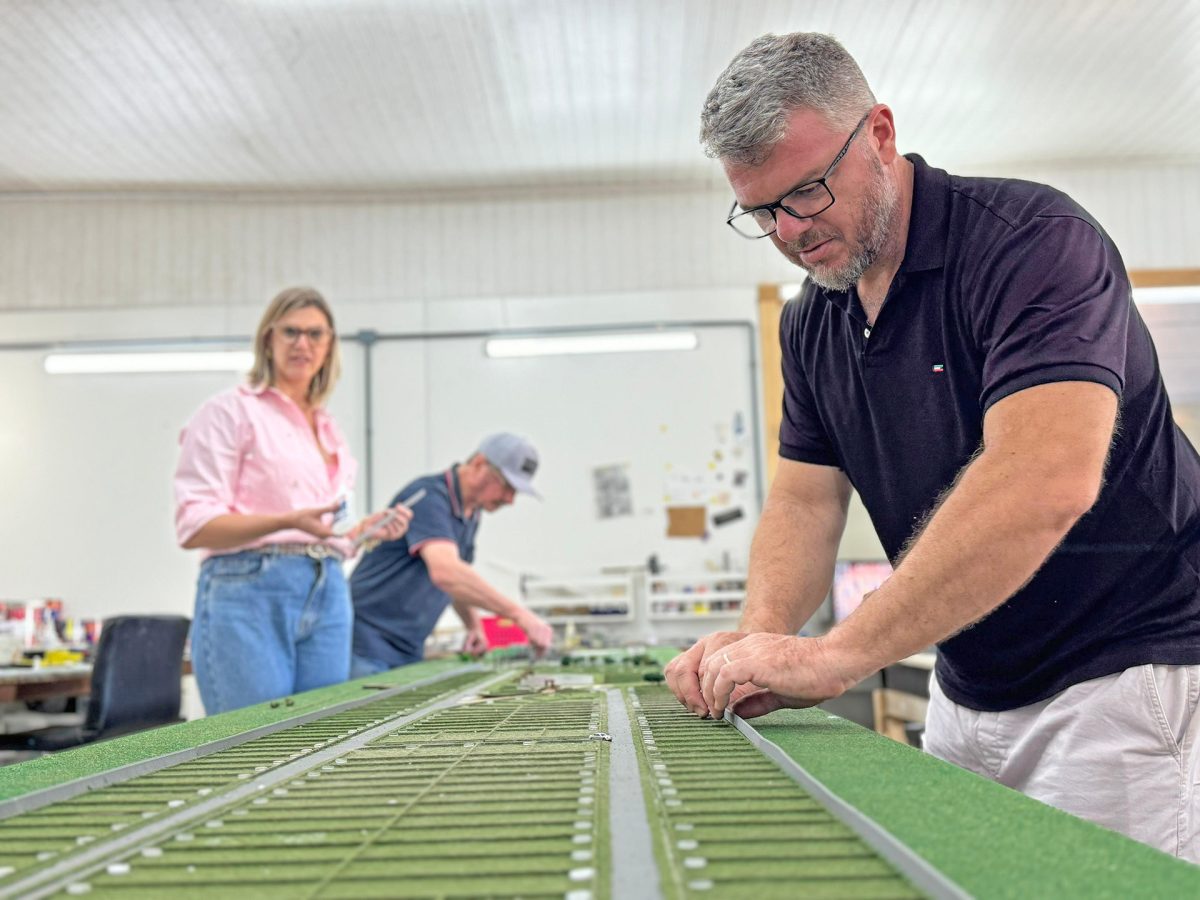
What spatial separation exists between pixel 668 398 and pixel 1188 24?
3.23 metres

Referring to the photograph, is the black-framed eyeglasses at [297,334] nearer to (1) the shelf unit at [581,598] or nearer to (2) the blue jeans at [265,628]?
(2) the blue jeans at [265,628]

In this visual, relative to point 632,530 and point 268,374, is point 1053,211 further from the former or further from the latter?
point 632,530

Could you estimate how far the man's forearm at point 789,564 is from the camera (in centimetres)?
158

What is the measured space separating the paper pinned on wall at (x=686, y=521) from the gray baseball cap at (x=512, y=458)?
269 centimetres

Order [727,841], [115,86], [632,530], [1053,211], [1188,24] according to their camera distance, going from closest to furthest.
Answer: [727,841]
[1053,211]
[1188,24]
[115,86]
[632,530]

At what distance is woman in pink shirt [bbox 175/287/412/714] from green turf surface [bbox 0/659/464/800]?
1.35 feet

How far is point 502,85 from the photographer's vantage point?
17.6 feet

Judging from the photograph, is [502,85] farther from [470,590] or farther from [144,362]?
[470,590]

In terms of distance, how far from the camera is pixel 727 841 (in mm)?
702

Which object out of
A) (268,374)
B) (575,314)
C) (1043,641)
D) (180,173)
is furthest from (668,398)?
(1043,641)

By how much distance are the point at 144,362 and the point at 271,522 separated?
15.2 feet

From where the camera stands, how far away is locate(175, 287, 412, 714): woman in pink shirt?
7.43ft

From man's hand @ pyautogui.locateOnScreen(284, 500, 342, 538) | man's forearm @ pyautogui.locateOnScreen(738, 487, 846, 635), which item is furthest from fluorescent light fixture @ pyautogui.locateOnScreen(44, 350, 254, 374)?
man's forearm @ pyautogui.locateOnScreen(738, 487, 846, 635)

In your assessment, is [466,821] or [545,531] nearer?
[466,821]
